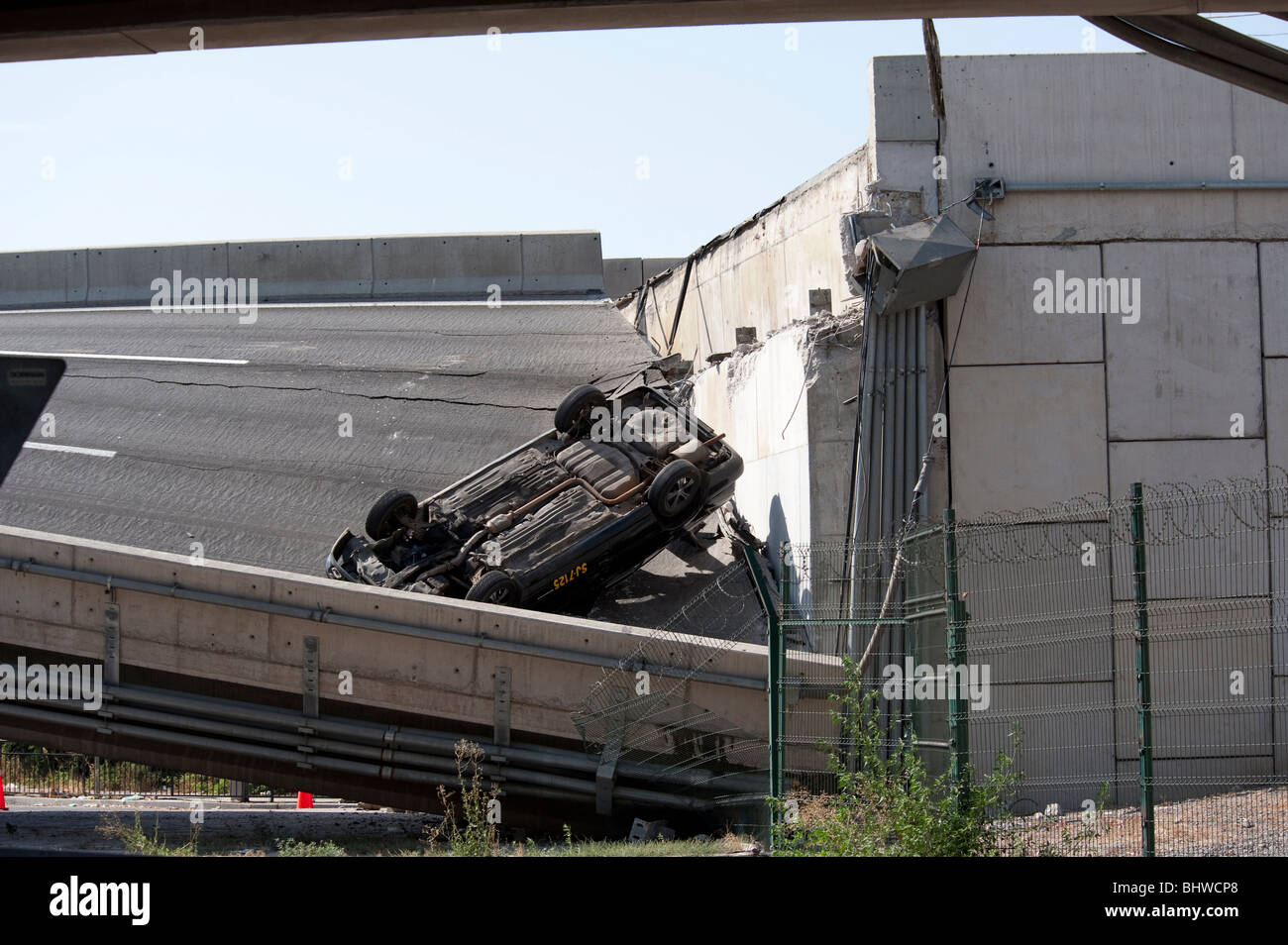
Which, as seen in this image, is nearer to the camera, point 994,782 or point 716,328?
point 994,782

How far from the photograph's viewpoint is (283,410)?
20.2 m

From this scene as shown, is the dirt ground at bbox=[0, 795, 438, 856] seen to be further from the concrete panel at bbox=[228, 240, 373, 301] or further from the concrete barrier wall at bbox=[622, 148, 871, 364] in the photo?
the concrete panel at bbox=[228, 240, 373, 301]

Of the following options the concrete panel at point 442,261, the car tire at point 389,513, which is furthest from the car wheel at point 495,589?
the concrete panel at point 442,261

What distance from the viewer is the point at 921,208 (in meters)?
12.8

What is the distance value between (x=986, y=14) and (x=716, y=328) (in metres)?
14.8

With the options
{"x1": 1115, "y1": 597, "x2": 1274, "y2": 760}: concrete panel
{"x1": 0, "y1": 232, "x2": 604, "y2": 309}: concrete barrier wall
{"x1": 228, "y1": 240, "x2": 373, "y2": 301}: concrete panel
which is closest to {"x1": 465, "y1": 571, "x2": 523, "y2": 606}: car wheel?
{"x1": 1115, "y1": 597, "x2": 1274, "y2": 760}: concrete panel

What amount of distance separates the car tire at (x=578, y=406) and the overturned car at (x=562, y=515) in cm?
1

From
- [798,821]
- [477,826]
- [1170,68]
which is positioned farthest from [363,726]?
[1170,68]

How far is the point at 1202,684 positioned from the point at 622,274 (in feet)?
68.1

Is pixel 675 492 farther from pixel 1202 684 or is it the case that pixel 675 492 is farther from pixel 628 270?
pixel 628 270

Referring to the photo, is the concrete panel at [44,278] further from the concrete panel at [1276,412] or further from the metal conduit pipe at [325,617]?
the concrete panel at [1276,412]

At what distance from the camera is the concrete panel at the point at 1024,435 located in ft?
41.9
